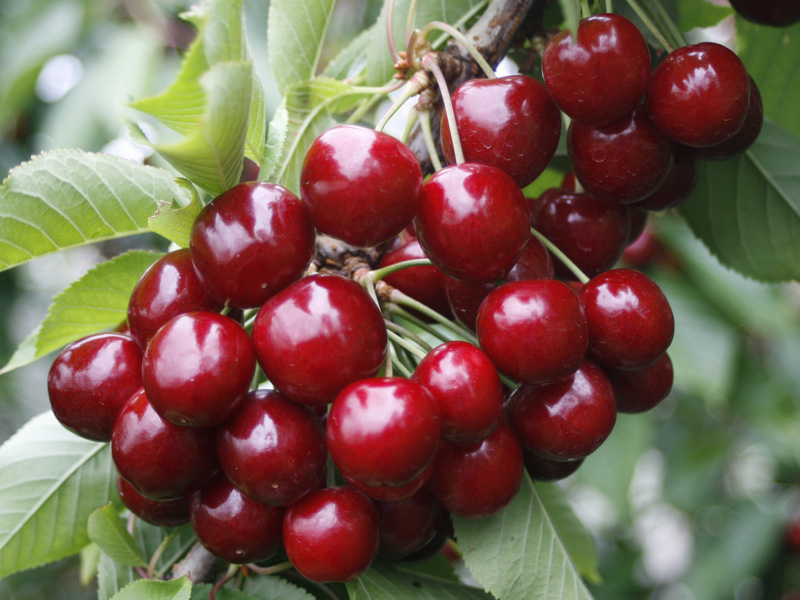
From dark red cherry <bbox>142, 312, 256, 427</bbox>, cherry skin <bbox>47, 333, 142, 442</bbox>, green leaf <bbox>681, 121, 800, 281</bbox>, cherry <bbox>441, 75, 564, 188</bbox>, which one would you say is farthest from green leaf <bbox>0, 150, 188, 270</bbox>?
green leaf <bbox>681, 121, 800, 281</bbox>

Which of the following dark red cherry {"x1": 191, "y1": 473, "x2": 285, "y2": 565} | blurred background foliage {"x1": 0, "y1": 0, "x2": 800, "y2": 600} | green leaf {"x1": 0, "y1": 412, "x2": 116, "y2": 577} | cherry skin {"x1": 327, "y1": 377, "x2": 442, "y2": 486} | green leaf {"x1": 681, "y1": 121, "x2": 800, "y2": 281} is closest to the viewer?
cherry skin {"x1": 327, "y1": 377, "x2": 442, "y2": 486}

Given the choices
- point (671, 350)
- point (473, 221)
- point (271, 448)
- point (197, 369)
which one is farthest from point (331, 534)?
point (671, 350)

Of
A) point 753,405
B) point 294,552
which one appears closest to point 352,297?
point 294,552

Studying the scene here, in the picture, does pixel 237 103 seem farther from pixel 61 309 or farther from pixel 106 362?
pixel 61 309

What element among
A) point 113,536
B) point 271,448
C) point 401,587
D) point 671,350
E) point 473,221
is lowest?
point 671,350

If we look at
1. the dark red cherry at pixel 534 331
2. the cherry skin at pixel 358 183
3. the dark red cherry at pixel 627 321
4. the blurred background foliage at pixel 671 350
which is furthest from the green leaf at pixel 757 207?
the cherry skin at pixel 358 183

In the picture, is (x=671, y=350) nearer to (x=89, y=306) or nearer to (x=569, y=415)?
(x=569, y=415)

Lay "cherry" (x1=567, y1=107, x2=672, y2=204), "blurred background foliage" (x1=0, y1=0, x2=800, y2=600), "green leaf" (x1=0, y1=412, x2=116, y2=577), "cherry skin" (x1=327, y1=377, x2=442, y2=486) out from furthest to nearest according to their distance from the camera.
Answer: "blurred background foliage" (x1=0, y1=0, x2=800, y2=600) → "green leaf" (x1=0, y1=412, x2=116, y2=577) → "cherry" (x1=567, y1=107, x2=672, y2=204) → "cherry skin" (x1=327, y1=377, x2=442, y2=486)

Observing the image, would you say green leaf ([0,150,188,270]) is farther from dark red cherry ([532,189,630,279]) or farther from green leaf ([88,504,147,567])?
dark red cherry ([532,189,630,279])
